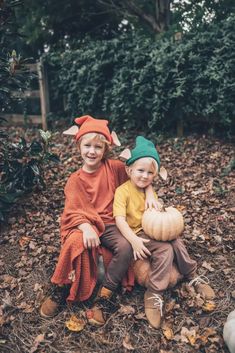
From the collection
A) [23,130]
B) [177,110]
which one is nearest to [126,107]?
[177,110]

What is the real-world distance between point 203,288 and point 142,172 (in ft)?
3.85

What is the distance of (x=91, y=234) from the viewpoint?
10.4 feet

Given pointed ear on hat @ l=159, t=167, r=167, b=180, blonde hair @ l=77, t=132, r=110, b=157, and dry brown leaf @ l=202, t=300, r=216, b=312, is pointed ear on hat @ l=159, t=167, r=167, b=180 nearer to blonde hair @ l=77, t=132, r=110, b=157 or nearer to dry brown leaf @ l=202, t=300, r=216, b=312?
blonde hair @ l=77, t=132, r=110, b=157

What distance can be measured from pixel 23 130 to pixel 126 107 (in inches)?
120

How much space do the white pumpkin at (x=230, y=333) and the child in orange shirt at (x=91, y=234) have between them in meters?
0.84

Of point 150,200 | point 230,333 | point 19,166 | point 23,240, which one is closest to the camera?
point 230,333

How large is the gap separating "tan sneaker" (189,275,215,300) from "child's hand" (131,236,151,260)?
600 millimetres

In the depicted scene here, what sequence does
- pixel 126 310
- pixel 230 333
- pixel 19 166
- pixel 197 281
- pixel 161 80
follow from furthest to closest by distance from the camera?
pixel 161 80 → pixel 19 166 → pixel 197 281 → pixel 126 310 → pixel 230 333

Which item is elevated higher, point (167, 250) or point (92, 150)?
point (92, 150)

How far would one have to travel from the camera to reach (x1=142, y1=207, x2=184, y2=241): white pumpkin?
321 centimetres

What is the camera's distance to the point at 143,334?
315cm

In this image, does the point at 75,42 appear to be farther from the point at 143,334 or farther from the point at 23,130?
the point at 143,334

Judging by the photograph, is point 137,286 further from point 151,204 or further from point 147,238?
point 151,204

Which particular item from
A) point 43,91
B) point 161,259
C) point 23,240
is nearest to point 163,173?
point 161,259
